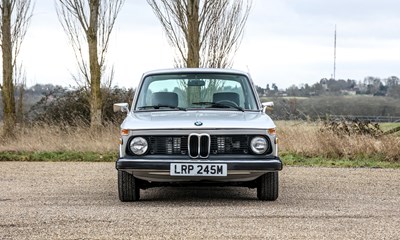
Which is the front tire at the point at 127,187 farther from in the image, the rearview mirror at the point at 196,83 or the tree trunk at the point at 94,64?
the tree trunk at the point at 94,64

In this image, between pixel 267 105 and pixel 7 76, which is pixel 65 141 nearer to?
pixel 7 76

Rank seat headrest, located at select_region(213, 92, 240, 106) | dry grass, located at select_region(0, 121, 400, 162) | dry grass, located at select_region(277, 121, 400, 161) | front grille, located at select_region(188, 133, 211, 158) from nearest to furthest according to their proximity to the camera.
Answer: front grille, located at select_region(188, 133, 211, 158)
seat headrest, located at select_region(213, 92, 240, 106)
dry grass, located at select_region(277, 121, 400, 161)
dry grass, located at select_region(0, 121, 400, 162)

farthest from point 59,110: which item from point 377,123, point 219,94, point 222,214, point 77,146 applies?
point 222,214

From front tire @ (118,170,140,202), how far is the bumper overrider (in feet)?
0.92

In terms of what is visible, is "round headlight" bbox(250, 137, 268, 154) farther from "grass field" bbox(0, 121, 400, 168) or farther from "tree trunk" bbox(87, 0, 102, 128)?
"tree trunk" bbox(87, 0, 102, 128)

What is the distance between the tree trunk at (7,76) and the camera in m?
23.8

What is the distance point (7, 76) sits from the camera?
79.1 ft

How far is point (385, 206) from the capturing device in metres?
9.10

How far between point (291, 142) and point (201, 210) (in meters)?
10.1

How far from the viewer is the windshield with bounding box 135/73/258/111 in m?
9.77

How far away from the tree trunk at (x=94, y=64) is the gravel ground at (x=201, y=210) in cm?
897

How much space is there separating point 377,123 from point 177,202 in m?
11.1

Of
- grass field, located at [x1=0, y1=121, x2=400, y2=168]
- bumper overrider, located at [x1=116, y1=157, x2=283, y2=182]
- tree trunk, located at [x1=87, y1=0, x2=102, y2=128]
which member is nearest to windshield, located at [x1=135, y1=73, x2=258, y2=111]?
bumper overrider, located at [x1=116, y1=157, x2=283, y2=182]

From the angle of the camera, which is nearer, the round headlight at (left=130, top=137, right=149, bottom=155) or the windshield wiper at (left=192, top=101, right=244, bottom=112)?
the round headlight at (left=130, top=137, right=149, bottom=155)
